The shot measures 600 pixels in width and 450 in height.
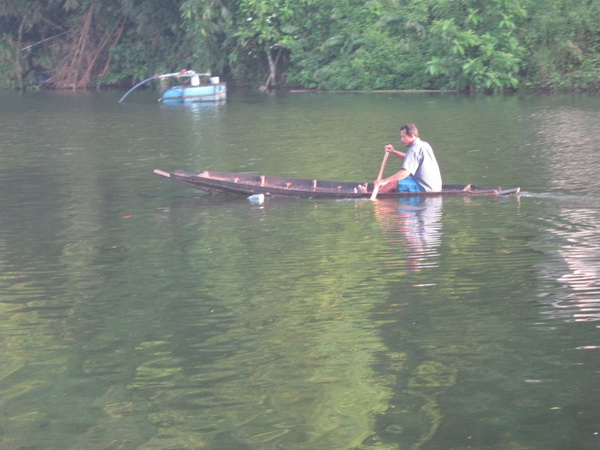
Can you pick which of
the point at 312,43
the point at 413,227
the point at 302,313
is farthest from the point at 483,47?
the point at 302,313

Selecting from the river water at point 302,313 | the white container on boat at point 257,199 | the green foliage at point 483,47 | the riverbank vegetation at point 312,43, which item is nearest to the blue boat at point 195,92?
the riverbank vegetation at point 312,43

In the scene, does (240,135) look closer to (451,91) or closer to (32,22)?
(451,91)

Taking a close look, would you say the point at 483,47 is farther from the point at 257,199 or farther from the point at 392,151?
the point at 257,199

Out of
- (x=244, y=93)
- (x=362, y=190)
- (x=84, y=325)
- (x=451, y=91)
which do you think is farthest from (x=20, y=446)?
(x=244, y=93)

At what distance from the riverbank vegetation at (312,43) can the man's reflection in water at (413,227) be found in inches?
622

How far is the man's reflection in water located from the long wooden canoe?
276 mm

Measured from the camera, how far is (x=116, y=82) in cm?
3853

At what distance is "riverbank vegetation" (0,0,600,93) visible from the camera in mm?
27859

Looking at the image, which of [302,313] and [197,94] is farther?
[197,94]

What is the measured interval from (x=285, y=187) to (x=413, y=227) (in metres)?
2.86

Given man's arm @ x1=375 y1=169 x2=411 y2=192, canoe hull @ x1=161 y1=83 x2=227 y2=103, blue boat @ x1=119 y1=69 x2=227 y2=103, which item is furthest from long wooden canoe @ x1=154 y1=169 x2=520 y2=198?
canoe hull @ x1=161 y1=83 x2=227 y2=103

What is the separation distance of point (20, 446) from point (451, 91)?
985 inches

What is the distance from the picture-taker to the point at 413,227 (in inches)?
452

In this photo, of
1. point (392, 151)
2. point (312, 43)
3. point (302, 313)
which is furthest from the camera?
point (312, 43)
